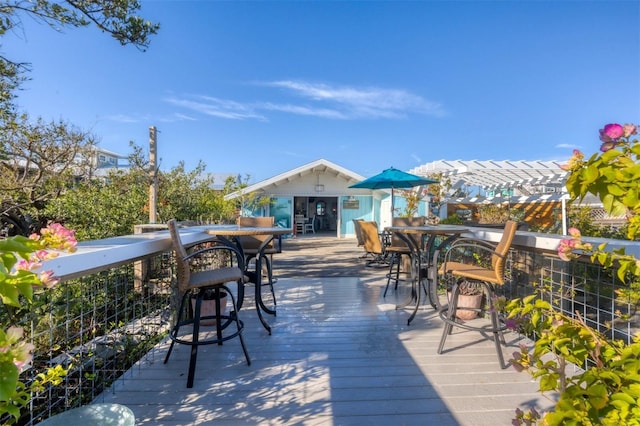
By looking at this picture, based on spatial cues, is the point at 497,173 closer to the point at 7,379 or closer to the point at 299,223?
the point at 299,223

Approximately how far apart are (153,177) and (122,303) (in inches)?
139

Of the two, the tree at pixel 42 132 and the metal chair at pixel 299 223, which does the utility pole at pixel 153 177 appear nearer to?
the tree at pixel 42 132

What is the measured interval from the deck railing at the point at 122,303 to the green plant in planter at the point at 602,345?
40.7 inches

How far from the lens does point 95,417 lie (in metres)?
1.30

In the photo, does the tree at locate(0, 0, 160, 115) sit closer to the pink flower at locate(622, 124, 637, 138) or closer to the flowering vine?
the flowering vine

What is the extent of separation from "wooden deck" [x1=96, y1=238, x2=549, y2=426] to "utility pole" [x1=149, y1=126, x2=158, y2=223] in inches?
141

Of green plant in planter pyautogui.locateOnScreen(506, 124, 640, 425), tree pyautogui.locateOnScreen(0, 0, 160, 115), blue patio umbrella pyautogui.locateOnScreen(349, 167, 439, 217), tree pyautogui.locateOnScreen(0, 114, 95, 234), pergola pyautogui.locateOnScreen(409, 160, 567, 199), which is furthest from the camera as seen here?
pergola pyautogui.locateOnScreen(409, 160, 567, 199)

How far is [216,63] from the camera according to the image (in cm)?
1120

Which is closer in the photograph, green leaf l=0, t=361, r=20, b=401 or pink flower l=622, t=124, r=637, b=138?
green leaf l=0, t=361, r=20, b=401

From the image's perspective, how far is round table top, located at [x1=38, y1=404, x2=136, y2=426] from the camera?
1.26m

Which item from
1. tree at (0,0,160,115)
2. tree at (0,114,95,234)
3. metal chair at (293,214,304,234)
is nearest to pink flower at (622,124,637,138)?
tree at (0,0,160,115)

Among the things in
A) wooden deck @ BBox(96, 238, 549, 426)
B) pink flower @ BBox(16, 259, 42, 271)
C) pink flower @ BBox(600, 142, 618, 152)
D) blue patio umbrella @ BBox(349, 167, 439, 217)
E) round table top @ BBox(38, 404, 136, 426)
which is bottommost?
wooden deck @ BBox(96, 238, 549, 426)

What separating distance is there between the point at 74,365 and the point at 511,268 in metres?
3.56

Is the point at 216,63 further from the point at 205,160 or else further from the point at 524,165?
the point at 524,165
